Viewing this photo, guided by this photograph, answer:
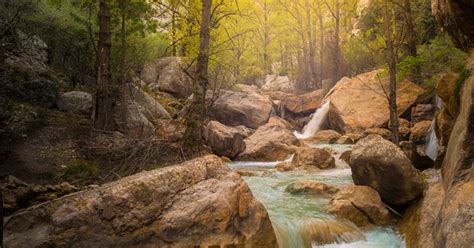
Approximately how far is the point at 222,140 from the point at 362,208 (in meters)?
8.28

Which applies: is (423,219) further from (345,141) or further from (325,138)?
(325,138)

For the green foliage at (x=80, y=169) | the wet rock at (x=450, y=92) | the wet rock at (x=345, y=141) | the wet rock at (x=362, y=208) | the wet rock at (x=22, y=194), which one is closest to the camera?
the wet rock at (x=22, y=194)

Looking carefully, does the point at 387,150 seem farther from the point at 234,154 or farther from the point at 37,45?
the point at 37,45

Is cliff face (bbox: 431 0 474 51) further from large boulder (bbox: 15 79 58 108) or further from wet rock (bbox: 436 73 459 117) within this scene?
large boulder (bbox: 15 79 58 108)

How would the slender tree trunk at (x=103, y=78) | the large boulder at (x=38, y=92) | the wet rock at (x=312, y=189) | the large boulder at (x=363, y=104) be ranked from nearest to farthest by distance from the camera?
the wet rock at (x=312, y=189), the slender tree trunk at (x=103, y=78), the large boulder at (x=38, y=92), the large boulder at (x=363, y=104)

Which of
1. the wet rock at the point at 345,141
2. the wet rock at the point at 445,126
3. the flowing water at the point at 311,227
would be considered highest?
the wet rock at the point at 445,126

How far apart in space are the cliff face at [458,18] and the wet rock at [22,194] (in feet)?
26.3

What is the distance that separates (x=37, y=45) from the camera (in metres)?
12.9

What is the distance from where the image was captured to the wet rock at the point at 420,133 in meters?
Answer: 13.6

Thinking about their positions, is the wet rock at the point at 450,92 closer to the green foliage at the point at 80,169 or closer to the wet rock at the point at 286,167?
the wet rock at the point at 286,167

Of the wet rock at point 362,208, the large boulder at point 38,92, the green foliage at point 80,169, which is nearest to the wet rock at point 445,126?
the wet rock at point 362,208

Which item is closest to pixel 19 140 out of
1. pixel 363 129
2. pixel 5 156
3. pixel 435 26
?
pixel 5 156

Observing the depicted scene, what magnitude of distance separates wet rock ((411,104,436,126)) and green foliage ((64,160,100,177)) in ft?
47.5

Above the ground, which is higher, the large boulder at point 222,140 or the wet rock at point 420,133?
the wet rock at point 420,133
